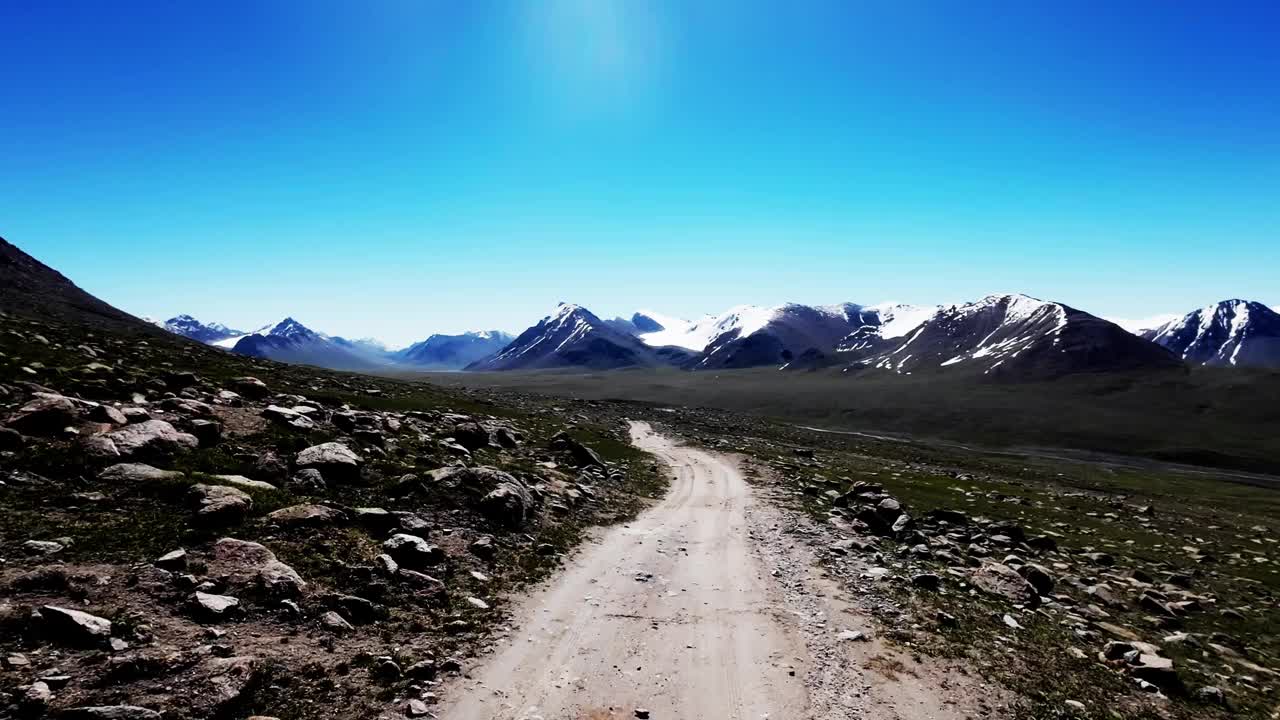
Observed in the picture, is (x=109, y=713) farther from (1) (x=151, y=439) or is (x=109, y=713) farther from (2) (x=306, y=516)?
(1) (x=151, y=439)

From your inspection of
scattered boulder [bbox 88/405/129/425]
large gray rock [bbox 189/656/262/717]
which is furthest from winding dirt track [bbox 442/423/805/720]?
scattered boulder [bbox 88/405/129/425]

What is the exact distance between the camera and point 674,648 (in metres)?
15.6

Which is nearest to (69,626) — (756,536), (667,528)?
(667,528)

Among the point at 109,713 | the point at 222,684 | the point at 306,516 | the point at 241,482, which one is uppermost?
the point at 241,482

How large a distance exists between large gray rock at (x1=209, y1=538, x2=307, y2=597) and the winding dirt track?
6056 mm

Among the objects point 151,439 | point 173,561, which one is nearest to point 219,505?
point 173,561

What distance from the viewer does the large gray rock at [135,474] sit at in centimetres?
1830

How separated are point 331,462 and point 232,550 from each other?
347 inches

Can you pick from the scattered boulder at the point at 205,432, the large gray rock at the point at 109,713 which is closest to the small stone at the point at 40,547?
the large gray rock at the point at 109,713

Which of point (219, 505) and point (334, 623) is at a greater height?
point (219, 505)

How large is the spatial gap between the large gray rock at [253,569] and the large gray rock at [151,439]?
7.94 metres

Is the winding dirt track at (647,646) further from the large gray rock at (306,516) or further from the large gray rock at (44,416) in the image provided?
the large gray rock at (44,416)

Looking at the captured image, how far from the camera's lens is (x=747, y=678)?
14203mm

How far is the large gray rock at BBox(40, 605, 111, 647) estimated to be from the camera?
35.5 ft
